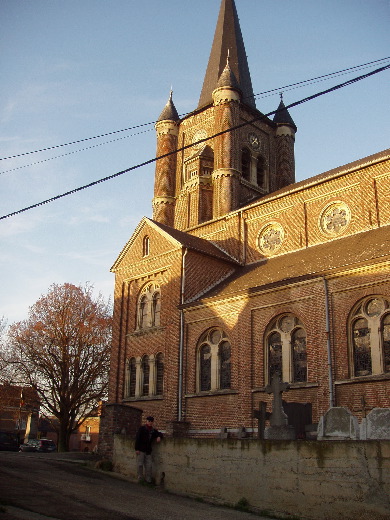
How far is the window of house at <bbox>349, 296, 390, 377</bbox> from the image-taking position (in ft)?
60.0

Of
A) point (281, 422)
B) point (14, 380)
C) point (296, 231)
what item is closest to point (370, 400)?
point (281, 422)

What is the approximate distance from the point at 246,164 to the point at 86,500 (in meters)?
27.8

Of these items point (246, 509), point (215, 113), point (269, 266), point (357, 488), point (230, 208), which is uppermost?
point (215, 113)

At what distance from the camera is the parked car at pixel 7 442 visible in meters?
30.1

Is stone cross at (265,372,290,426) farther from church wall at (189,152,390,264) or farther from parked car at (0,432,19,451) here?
parked car at (0,432,19,451)

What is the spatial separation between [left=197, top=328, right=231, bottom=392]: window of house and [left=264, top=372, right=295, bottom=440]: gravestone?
8026 mm

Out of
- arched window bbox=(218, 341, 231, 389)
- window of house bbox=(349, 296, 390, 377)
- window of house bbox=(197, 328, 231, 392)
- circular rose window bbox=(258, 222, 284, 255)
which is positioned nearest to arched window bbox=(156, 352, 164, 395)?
window of house bbox=(197, 328, 231, 392)

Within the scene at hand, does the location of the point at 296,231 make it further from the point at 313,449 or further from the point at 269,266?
the point at 313,449

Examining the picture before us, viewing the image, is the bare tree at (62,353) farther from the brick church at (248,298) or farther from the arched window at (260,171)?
the arched window at (260,171)

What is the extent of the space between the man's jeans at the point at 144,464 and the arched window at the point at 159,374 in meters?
9.53

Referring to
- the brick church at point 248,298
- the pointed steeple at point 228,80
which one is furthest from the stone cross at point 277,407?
the pointed steeple at point 228,80

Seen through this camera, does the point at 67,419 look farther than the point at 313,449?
Yes

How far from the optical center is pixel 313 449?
36.4ft

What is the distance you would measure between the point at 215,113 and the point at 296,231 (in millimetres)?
13100
